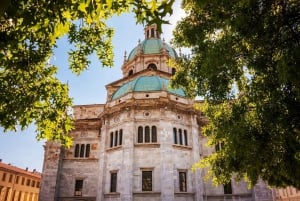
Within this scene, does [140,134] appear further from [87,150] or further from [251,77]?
[251,77]

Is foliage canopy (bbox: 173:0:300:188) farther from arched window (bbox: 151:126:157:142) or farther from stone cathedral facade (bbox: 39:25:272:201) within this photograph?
arched window (bbox: 151:126:157:142)

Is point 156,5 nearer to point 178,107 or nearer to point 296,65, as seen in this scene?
point 296,65

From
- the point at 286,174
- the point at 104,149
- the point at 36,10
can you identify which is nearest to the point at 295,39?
the point at 286,174

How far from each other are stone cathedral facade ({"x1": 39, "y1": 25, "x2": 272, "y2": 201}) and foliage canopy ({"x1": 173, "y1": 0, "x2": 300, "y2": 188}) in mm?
9777

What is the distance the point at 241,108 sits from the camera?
10156 mm

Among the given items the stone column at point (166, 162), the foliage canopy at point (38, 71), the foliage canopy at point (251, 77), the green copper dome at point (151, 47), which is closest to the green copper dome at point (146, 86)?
the stone column at point (166, 162)

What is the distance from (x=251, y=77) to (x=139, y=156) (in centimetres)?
1533

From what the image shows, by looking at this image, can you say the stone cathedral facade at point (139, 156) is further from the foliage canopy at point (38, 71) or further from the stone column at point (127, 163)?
the foliage canopy at point (38, 71)

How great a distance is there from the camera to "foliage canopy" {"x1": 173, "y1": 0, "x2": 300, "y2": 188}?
7.89 m

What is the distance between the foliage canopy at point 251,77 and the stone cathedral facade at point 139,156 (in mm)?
9777

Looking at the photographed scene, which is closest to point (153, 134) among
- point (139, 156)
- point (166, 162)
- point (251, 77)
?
point (139, 156)

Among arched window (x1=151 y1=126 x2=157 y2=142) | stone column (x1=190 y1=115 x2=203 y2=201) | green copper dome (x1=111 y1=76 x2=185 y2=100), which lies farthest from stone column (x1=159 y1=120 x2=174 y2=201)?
green copper dome (x1=111 y1=76 x2=185 y2=100)

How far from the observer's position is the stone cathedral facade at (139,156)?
2250 cm

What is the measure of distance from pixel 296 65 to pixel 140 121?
61.0ft
